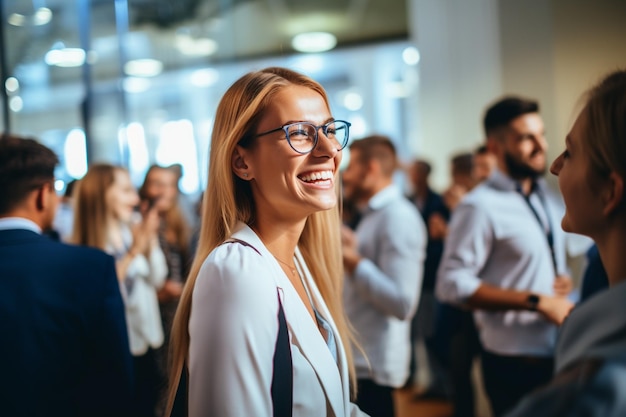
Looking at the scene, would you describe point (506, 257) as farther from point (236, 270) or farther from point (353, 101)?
point (353, 101)

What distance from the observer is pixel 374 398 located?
7.84ft

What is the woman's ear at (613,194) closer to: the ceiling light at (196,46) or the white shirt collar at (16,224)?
the white shirt collar at (16,224)

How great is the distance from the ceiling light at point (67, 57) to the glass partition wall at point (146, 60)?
0.03ft

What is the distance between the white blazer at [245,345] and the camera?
1.05 meters

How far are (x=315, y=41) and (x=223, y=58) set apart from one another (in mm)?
2440

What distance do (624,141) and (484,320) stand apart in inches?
66.3

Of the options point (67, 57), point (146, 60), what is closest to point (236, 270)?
point (67, 57)

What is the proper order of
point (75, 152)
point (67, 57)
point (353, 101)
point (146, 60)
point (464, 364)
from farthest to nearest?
point (353, 101) → point (146, 60) → point (67, 57) → point (75, 152) → point (464, 364)

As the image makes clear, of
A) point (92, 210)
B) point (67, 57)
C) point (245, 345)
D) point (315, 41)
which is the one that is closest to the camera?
point (245, 345)

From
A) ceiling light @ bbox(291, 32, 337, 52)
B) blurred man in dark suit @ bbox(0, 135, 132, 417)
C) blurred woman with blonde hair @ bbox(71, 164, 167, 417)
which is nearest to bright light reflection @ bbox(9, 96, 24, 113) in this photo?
blurred woman with blonde hair @ bbox(71, 164, 167, 417)

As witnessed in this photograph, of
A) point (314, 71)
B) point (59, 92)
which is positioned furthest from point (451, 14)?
point (314, 71)

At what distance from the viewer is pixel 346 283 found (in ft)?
8.61

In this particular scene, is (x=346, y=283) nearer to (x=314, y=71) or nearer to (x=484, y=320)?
(x=484, y=320)

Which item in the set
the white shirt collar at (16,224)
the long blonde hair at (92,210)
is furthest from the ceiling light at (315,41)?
the white shirt collar at (16,224)
